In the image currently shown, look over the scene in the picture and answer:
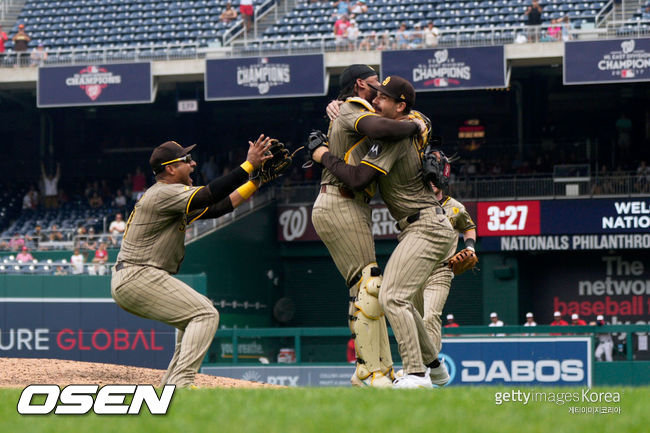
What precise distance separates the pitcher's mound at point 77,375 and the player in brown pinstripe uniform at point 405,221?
2.30 meters

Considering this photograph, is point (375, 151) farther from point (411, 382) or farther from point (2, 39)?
point (2, 39)

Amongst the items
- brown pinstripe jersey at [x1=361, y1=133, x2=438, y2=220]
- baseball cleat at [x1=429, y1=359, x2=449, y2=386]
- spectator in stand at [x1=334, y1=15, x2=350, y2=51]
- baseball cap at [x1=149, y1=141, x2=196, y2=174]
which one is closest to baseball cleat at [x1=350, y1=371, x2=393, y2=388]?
baseball cleat at [x1=429, y1=359, x2=449, y2=386]

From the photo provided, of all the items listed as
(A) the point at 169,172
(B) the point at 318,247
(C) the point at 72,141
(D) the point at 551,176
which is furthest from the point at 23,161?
(A) the point at 169,172

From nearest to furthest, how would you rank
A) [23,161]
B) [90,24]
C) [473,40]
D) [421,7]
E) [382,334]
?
[382,334]
[473,40]
[421,7]
[90,24]
[23,161]

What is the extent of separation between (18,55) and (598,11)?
541 inches

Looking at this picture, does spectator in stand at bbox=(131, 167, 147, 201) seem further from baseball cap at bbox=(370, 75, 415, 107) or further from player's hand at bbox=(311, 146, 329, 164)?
baseball cap at bbox=(370, 75, 415, 107)

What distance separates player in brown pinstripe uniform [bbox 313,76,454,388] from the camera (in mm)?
7488

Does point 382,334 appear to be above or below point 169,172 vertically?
below

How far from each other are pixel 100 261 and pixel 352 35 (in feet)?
24.9

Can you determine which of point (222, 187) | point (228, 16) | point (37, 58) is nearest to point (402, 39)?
point (228, 16)

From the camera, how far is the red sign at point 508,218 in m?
23.8

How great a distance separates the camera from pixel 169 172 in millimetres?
8070

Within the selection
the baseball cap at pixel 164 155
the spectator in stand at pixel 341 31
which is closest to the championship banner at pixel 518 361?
the spectator in stand at pixel 341 31

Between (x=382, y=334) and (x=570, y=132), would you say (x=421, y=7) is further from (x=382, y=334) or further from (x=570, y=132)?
(x=382, y=334)
